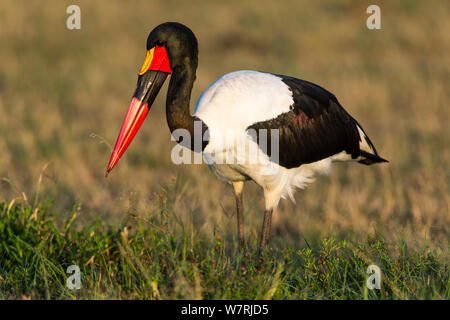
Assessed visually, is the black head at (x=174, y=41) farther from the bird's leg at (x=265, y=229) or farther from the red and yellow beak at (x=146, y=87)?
the bird's leg at (x=265, y=229)

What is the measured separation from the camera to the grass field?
12.5 ft

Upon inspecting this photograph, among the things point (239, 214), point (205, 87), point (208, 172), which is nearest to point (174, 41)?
point (239, 214)

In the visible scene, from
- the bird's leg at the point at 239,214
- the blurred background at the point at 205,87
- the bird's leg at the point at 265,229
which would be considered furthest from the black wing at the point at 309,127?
the blurred background at the point at 205,87

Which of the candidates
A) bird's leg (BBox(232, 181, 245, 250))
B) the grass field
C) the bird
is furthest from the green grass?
the bird

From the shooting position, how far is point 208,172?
7.34m

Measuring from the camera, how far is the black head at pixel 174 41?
411cm

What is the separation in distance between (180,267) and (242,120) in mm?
1082

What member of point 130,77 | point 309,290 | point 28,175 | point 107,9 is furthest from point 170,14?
point 309,290

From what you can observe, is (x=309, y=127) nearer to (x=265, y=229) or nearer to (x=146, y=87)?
(x=265, y=229)

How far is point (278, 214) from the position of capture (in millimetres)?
6180

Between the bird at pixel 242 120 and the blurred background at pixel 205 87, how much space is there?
31 cm

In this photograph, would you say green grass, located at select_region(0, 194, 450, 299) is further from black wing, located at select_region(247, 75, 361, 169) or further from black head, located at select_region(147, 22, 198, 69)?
black head, located at select_region(147, 22, 198, 69)

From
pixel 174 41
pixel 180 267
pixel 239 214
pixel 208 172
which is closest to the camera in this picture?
pixel 180 267

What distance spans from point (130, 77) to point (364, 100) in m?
3.66
